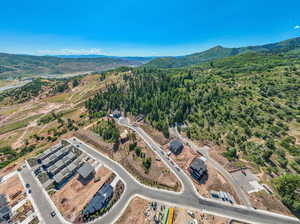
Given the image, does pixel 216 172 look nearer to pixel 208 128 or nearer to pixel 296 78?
pixel 208 128

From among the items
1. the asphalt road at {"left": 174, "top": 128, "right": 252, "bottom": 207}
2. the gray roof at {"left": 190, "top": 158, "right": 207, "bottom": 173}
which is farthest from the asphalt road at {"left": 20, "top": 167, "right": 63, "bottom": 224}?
the asphalt road at {"left": 174, "top": 128, "right": 252, "bottom": 207}

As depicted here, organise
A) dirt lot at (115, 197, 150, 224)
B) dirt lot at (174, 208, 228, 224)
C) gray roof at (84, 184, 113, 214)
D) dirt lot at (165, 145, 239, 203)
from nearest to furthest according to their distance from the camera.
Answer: dirt lot at (174, 208, 228, 224) → dirt lot at (115, 197, 150, 224) → gray roof at (84, 184, 113, 214) → dirt lot at (165, 145, 239, 203)

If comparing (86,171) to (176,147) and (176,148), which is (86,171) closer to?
(176,148)

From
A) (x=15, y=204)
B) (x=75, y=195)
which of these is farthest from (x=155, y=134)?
(x=15, y=204)

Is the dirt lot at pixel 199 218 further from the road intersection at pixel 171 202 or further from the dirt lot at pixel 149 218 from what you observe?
the road intersection at pixel 171 202

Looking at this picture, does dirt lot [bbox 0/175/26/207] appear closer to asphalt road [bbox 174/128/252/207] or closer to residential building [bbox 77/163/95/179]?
residential building [bbox 77/163/95/179]

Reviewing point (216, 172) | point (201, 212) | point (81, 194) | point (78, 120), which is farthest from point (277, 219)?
point (78, 120)
